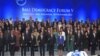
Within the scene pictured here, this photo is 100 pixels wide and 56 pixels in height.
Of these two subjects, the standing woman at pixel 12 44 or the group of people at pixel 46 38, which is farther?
the group of people at pixel 46 38

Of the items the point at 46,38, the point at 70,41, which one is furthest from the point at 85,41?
the point at 46,38

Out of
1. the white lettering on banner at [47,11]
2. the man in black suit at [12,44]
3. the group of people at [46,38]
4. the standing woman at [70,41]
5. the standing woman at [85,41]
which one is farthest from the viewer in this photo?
the white lettering on banner at [47,11]

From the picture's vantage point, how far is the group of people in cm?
1942

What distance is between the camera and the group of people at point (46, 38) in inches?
765

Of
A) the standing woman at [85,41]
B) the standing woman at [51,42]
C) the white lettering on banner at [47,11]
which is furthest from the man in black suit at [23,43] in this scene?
the white lettering on banner at [47,11]

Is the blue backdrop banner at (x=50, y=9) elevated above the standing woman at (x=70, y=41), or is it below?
above

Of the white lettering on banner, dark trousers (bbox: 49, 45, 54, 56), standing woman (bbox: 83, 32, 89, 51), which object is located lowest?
dark trousers (bbox: 49, 45, 54, 56)

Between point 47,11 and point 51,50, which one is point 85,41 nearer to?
point 51,50

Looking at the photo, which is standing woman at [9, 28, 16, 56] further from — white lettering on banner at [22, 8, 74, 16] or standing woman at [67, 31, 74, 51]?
white lettering on banner at [22, 8, 74, 16]

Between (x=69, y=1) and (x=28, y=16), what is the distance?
3.24 meters

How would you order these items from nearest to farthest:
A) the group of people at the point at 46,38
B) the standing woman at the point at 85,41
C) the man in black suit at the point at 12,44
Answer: the man in black suit at the point at 12,44 < the group of people at the point at 46,38 < the standing woman at the point at 85,41

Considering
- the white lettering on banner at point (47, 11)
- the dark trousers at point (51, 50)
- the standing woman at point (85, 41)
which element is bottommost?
the dark trousers at point (51, 50)

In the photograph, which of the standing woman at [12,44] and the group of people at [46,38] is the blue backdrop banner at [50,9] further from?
the standing woman at [12,44]

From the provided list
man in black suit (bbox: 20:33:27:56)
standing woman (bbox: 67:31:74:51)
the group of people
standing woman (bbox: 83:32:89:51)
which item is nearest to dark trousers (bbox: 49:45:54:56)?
the group of people
